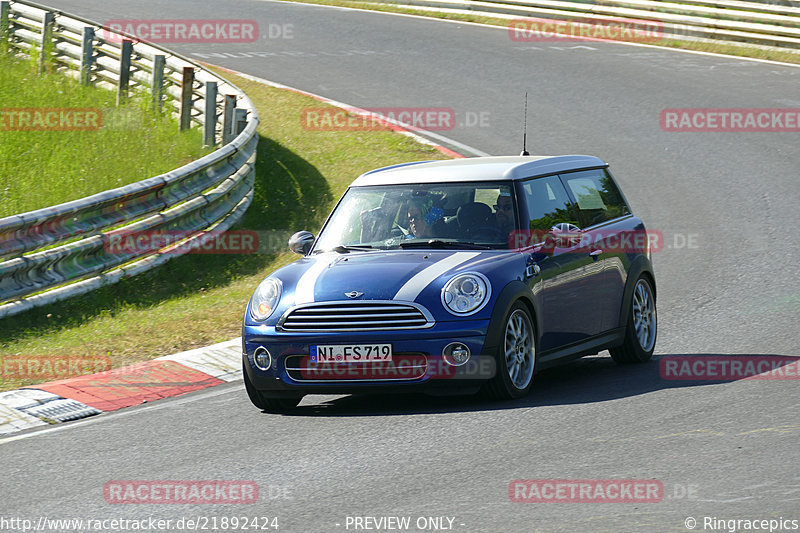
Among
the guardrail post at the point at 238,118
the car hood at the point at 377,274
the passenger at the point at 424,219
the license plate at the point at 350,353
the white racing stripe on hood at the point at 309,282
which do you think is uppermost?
the passenger at the point at 424,219

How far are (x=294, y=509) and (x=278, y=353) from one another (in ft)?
7.23

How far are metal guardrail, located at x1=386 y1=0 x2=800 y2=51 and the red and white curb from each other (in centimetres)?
1837

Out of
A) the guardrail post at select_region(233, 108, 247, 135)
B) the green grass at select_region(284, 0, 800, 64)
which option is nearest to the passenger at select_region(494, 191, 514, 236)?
the guardrail post at select_region(233, 108, 247, 135)

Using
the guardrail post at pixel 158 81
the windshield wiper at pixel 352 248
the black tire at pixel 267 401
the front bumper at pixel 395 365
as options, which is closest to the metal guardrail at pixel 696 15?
the guardrail post at pixel 158 81

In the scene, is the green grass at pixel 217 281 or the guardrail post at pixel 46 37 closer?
the green grass at pixel 217 281

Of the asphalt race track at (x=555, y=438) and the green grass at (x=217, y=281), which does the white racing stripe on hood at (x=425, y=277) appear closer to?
the asphalt race track at (x=555, y=438)

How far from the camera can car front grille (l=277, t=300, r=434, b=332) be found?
7.82 meters

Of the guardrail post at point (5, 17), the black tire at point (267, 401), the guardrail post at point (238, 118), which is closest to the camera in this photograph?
the black tire at point (267, 401)

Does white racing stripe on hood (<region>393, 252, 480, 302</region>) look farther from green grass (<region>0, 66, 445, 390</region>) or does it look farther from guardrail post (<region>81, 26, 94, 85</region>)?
guardrail post (<region>81, 26, 94, 85</region>)

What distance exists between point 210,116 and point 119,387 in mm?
8361

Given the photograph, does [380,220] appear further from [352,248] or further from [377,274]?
[377,274]

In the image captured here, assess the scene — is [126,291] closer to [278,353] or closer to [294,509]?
[278,353]

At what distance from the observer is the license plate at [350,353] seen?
7.79 metres

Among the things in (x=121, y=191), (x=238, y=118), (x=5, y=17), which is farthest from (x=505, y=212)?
(x=5, y=17)
